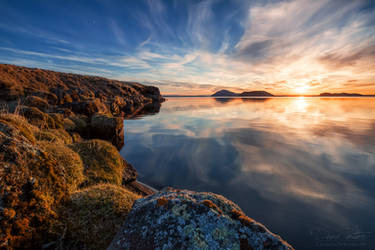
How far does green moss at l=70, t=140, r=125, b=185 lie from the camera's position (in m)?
6.34

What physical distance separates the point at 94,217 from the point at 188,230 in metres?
2.28

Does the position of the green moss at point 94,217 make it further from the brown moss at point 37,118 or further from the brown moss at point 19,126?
the brown moss at point 37,118

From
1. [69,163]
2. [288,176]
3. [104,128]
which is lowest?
[288,176]

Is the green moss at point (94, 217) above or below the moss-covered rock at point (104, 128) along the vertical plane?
above

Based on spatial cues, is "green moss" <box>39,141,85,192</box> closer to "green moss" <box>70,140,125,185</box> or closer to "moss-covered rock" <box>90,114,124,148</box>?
"green moss" <box>70,140,125,185</box>

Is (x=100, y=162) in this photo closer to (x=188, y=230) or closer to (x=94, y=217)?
(x=94, y=217)

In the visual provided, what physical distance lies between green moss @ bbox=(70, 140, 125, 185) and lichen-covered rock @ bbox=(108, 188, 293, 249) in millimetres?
4142

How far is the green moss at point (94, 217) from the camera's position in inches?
116

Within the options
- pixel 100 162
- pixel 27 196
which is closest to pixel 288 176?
pixel 100 162

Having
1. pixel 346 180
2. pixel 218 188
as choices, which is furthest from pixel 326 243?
pixel 346 180

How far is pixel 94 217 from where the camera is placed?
339 cm

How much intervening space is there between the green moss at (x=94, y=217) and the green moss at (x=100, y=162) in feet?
7.21

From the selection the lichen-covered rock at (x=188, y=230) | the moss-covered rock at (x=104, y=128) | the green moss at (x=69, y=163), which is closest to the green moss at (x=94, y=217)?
the lichen-covered rock at (x=188, y=230)

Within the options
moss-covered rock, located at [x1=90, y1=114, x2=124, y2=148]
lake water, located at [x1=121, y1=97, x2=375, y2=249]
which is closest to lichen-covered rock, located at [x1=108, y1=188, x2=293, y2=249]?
lake water, located at [x1=121, y1=97, x2=375, y2=249]
